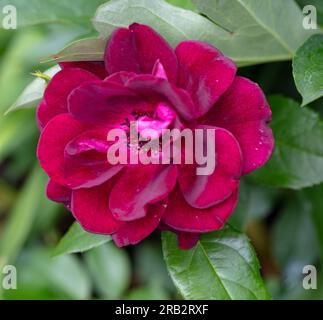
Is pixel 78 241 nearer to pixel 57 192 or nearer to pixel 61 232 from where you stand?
pixel 57 192

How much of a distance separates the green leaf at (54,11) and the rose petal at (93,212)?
317mm

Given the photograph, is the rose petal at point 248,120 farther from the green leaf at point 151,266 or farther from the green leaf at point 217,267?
the green leaf at point 151,266

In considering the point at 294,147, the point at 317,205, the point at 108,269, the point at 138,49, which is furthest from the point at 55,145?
the point at 108,269

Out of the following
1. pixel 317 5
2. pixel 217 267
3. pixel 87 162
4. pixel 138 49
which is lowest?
pixel 217 267

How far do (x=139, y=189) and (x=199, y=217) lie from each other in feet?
0.24

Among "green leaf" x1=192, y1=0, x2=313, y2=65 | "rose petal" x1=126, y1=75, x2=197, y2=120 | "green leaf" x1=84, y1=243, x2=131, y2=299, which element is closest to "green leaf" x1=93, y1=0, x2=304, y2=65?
"green leaf" x1=192, y1=0, x2=313, y2=65

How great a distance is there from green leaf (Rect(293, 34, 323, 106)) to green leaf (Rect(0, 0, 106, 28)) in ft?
1.03

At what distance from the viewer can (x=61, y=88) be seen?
785 mm

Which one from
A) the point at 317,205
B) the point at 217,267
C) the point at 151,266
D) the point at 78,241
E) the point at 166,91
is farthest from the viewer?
the point at 151,266

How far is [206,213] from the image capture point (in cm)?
76

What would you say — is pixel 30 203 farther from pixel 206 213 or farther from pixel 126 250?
pixel 206 213

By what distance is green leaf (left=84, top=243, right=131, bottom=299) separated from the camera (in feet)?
4.69

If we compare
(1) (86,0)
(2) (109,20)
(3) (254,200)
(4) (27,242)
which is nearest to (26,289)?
(4) (27,242)

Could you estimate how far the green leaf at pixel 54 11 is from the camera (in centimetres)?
99
